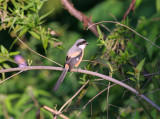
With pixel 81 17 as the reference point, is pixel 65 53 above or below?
below

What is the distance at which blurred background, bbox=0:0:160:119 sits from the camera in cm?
208

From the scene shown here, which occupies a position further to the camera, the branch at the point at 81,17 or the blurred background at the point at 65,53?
the branch at the point at 81,17

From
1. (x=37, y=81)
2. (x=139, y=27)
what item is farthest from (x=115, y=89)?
(x=37, y=81)

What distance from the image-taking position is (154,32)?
8.80ft

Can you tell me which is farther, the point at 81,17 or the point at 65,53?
the point at 65,53

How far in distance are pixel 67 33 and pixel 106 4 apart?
2.63 feet

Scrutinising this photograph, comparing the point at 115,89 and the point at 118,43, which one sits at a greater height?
the point at 118,43

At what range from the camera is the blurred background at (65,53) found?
6.81 ft

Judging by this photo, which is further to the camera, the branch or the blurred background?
the branch

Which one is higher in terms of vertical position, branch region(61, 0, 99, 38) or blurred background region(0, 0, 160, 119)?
branch region(61, 0, 99, 38)

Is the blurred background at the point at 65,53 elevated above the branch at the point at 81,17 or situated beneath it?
situated beneath

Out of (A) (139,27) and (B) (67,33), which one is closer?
(A) (139,27)

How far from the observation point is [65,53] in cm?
325

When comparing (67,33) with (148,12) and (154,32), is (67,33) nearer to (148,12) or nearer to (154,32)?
(148,12)
